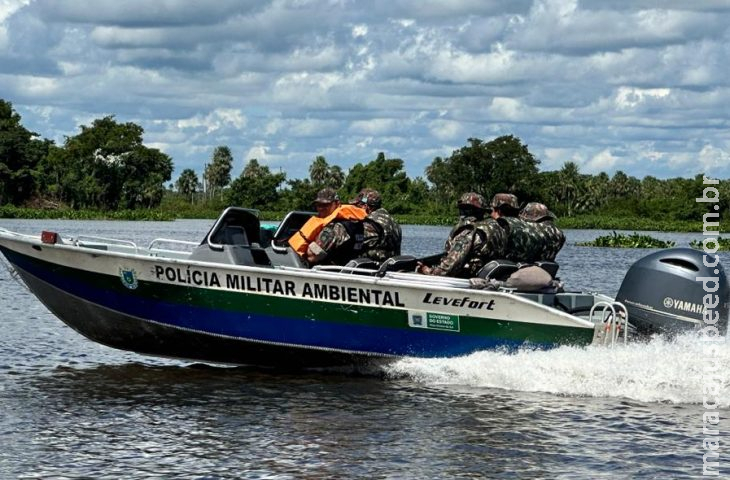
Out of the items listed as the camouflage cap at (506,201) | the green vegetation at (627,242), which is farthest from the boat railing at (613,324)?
the green vegetation at (627,242)

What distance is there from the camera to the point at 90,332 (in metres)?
13.3

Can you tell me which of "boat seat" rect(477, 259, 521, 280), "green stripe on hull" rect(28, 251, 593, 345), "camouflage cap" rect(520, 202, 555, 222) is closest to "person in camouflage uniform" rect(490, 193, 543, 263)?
"camouflage cap" rect(520, 202, 555, 222)

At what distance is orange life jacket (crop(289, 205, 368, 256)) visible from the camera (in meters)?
12.9

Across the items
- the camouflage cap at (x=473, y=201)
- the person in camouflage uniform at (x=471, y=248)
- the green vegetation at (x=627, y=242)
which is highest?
the camouflage cap at (x=473, y=201)

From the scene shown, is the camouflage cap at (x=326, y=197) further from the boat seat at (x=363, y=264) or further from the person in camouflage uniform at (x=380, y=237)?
the boat seat at (x=363, y=264)

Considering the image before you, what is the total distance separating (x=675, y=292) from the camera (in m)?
10.8

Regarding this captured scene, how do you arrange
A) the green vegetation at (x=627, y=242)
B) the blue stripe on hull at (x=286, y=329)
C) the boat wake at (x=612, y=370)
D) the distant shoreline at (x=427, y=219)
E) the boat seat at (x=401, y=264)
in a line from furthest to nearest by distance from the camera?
1. the distant shoreline at (x=427, y=219)
2. the green vegetation at (x=627, y=242)
3. the boat seat at (x=401, y=264)
4. the blue stripe on hull at (x=286, y=329)
5. the boat wake at (x=612, y=370)

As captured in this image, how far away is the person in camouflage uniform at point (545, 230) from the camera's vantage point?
12336mm

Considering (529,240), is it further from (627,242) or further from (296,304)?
(627,242)

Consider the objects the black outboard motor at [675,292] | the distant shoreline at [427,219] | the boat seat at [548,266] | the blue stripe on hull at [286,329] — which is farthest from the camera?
the distant shoreline at [427,219]

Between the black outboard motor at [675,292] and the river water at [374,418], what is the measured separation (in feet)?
0.69

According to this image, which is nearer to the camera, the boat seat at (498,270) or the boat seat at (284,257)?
the boat seat at (498,270)

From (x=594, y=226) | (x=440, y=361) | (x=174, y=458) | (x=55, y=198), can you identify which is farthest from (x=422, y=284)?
(x=55, y=198)

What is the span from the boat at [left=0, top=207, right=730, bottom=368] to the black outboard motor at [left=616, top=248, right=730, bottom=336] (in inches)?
0.5
